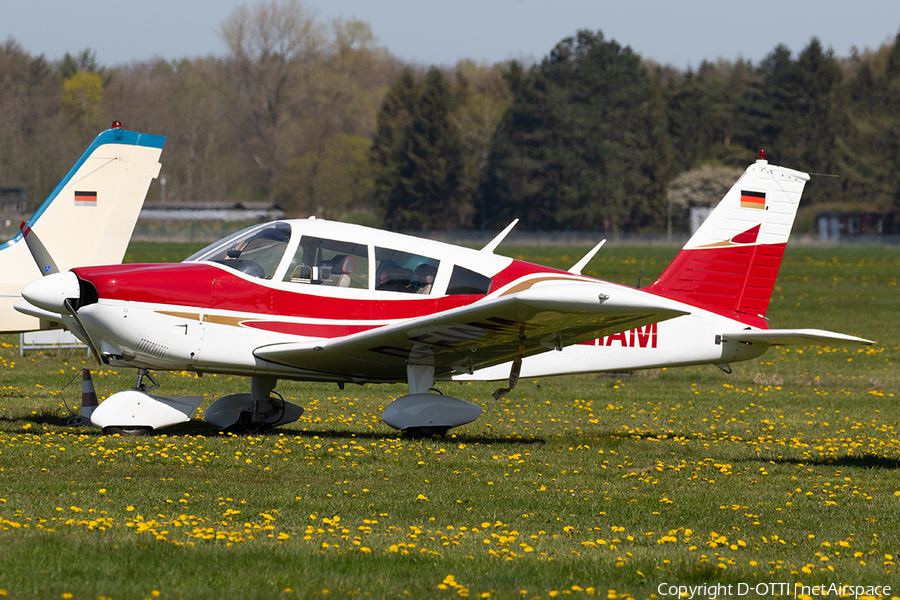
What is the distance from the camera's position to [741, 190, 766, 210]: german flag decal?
12664 millimetres

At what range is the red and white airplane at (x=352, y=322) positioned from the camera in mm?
9797

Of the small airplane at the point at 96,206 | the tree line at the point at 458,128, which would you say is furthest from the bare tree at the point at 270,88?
the small airplane at the point at 96,206

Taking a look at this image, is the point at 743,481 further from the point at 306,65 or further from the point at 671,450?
the point at 306,65

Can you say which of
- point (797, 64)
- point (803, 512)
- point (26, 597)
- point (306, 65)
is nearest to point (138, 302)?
point (26, 597)

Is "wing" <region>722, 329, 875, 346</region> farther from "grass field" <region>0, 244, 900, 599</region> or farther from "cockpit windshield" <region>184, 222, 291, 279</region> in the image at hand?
"cockpit windshield" <region>184, 222, 291, 279</region>

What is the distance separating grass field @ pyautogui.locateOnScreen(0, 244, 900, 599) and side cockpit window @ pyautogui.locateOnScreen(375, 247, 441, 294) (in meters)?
1.70

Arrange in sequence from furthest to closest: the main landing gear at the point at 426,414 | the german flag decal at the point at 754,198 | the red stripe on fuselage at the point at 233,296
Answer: the german flag decal at the point at 754,198 < the main landing gear at the point at 426,414 < the red stripe on fuselage at the point at 233,296

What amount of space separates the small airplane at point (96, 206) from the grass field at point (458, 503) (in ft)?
6.54

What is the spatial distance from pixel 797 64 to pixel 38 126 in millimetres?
70981

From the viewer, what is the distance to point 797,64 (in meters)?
92.0

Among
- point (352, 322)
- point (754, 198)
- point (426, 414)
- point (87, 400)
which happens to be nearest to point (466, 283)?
point (352, 322)

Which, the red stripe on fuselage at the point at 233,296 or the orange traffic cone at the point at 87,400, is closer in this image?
the red stripe on fuselage at the point at 233,296

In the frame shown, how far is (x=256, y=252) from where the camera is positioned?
10531 millimetres

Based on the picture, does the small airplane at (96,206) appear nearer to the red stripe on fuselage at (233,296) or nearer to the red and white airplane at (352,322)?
the red and white airplane at (352,322)
